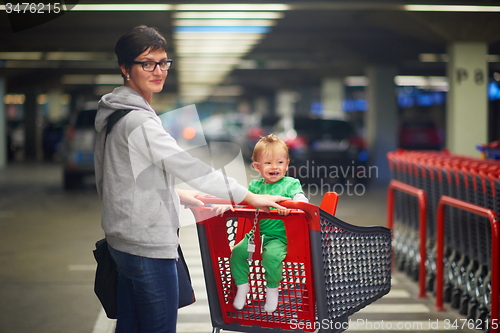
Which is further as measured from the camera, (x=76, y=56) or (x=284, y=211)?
(x=76, y=56)

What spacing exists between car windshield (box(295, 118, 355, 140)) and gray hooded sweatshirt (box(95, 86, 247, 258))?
41.8 ft

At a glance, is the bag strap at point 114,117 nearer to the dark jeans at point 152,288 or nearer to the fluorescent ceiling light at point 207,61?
the dark jeans at point 152,288

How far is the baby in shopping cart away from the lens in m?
2.73

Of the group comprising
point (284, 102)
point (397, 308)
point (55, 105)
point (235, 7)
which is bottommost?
point (397, 308)

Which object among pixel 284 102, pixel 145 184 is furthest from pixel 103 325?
pixel 284 102

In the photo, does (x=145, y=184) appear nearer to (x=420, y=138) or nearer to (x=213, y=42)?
Answer: (x=213, y=42)

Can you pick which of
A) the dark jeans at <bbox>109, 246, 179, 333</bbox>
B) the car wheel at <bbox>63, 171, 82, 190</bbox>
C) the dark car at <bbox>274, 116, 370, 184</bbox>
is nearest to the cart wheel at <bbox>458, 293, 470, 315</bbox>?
the dark jeans at <bbox>109, 246, 179, 333</bbox>

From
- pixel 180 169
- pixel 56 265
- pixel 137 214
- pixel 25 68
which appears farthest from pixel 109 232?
pixel 25 68

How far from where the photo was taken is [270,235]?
2803 mm

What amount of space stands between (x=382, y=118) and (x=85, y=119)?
29.7 feet

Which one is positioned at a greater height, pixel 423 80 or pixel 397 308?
pixel 423 80

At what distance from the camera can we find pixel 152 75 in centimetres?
264

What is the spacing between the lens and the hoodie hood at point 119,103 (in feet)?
8.46

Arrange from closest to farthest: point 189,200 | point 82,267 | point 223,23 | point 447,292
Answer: point 189,200
point 447,292
point 82,267
point 223,23
